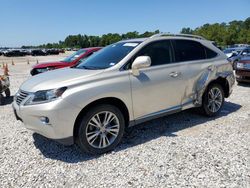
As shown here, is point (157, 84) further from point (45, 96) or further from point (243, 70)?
point (243, 70)

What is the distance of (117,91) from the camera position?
12.3 ft

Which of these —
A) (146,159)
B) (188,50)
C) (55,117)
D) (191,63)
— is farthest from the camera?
(188,50)

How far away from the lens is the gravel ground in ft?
10.0

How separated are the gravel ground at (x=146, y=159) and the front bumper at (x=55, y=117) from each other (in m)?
0.46

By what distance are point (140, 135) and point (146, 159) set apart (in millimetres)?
935

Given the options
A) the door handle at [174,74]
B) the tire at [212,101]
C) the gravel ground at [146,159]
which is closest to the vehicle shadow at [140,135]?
the gravel ground at [146,159]

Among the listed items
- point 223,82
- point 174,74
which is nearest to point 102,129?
point 174,74

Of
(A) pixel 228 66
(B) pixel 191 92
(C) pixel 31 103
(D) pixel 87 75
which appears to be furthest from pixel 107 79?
(A) pixel 228 66

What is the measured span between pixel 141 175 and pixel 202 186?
75cm

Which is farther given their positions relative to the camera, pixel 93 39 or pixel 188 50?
pixel 93 39

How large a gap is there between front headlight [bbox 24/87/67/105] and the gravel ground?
2.95ft

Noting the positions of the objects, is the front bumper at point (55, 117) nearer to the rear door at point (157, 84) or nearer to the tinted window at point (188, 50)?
the rear door at point (157, 84)

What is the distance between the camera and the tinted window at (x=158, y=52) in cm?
432

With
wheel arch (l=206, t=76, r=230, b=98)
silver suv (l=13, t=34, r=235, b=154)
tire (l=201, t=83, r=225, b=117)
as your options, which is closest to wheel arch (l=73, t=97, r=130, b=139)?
silver suv (l=13, t=34, r=235, b=154)
